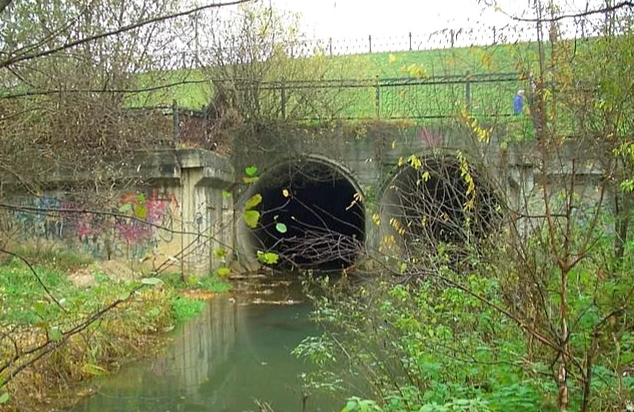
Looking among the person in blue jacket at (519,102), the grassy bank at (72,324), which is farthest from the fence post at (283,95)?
the person in blue jacket at (519,102)

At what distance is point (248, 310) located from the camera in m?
11.1

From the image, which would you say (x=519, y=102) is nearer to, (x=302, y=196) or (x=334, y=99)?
(x=334, y=99)

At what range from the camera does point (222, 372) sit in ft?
24.3

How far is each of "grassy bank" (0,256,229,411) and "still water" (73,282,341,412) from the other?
10.8 inches

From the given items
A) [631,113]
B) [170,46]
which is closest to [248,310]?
[170,46]

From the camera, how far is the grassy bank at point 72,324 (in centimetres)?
489

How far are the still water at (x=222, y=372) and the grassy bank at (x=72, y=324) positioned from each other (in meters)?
0.28

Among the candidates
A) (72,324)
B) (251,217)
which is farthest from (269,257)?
(72,324)

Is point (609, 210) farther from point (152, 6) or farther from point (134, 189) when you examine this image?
point (134, 189)

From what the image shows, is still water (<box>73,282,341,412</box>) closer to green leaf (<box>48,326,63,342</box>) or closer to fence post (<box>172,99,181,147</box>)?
green leaf (<box>48,326,63,342</box>)

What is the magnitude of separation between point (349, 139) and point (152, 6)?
537 cm

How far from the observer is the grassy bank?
16.0 feet

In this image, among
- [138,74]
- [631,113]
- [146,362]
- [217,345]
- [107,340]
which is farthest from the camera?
[138,74]

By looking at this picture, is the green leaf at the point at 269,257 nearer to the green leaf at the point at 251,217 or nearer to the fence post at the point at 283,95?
the green leaf at the point at 251,217
